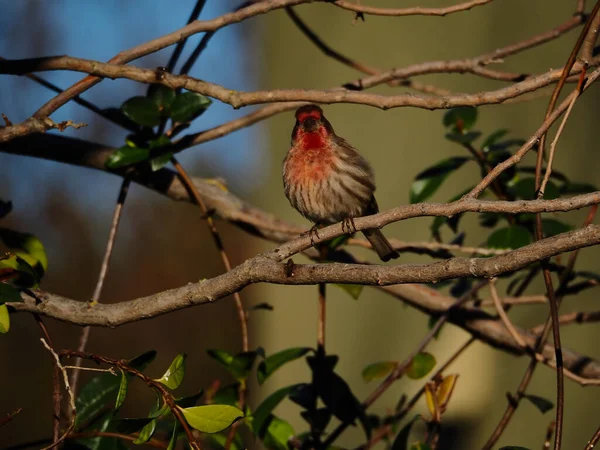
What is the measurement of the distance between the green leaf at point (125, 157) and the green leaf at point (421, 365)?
3.97ft

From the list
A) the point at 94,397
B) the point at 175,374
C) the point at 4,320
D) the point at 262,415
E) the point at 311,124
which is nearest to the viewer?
the point at 175,374

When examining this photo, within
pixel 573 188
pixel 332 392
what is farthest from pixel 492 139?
pixel 332 392

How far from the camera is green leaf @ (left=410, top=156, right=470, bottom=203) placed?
121 inches

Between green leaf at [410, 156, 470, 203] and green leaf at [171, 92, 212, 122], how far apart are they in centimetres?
92

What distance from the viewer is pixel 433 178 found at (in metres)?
3.12

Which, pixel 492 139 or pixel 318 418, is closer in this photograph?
pixel 318 418

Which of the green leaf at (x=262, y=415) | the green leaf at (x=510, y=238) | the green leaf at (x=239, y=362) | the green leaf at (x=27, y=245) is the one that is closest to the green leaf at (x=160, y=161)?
the green leaf at (x=27, y=245)

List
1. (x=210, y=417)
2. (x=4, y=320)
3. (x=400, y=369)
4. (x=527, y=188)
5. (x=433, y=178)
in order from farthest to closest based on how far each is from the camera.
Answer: (x=433, y=178) < (x=527, y=188) < (x=400, y=369) < (x=4, y=320) < (x=210, y=417)

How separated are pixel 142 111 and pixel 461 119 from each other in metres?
1.22

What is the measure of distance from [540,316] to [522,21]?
51.7 inches

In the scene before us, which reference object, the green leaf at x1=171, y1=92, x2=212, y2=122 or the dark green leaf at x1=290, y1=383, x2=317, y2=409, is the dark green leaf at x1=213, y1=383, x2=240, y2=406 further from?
the green leaf at x1=171, y1=92, x2=212, y2=122

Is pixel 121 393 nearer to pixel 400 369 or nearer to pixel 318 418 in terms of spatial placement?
pixel 318 418

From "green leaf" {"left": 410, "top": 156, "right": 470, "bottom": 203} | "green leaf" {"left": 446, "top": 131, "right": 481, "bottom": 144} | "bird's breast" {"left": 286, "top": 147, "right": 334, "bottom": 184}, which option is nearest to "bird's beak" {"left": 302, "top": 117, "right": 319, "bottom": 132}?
"bird's breast" {"left": 286, "top": 147, "right": 334, "bottom": 184}

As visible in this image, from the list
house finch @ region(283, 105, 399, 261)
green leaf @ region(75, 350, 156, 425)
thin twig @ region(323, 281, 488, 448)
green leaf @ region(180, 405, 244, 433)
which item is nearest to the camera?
green leaf @ region(180, 405, 244, 433)
